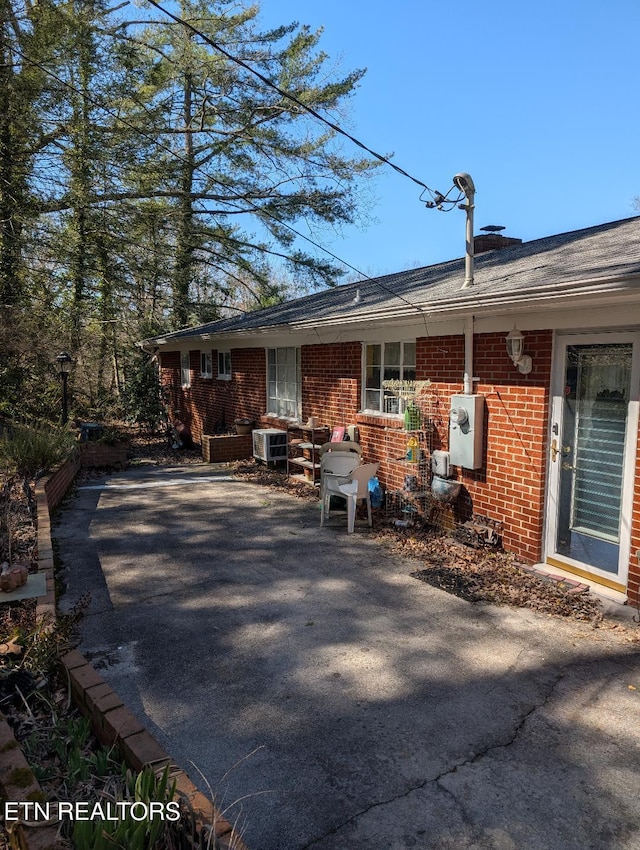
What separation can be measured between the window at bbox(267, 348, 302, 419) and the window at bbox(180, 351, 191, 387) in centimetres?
505

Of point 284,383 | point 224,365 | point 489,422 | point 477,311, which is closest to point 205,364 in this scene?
point 224,365

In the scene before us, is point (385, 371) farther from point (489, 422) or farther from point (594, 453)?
point (594, 453)

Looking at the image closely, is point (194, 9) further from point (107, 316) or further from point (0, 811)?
point (0, 811)

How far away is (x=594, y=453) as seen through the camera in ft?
15.6

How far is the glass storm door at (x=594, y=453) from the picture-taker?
447cm

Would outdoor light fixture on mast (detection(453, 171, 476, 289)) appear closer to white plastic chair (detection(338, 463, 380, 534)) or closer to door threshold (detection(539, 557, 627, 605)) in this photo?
white plastic chair (detection(338, 463, 380, 534))

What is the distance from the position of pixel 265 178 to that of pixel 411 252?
17.9m

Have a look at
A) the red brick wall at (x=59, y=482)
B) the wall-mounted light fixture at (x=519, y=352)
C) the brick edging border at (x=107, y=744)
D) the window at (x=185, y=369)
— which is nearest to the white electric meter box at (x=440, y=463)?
the wall-mounted light fixture at (x=519, y=352)

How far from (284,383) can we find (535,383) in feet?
20.5

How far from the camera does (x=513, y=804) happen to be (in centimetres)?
247

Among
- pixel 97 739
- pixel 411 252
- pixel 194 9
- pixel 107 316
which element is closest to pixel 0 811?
pixel 97 739

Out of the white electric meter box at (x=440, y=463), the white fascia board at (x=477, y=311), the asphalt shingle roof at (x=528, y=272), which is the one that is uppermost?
the asphalt shingle roof at (x=528, y=272)

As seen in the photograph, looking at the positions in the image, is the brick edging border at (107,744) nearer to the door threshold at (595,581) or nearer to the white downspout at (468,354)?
the door threshold at (595,581)

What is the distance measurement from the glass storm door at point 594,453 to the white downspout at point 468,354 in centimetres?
104
